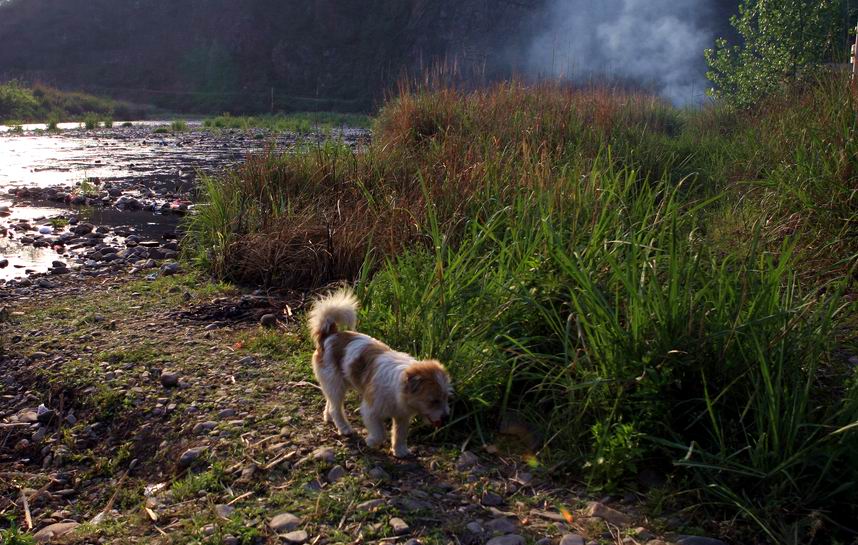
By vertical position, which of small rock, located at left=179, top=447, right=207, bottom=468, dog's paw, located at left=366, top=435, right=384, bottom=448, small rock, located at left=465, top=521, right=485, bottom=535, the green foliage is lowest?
the green foliage

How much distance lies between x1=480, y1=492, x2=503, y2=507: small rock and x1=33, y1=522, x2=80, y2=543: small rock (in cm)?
157

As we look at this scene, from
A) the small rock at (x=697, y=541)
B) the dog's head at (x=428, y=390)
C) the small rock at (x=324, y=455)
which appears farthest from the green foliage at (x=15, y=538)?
the small rock at (x=697, y=541)

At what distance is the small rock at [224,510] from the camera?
2732 millimetres

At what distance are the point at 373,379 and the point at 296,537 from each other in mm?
762

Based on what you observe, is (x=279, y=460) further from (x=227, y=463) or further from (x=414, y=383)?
(x=414, y=383)

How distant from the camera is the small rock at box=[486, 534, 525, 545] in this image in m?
2.51

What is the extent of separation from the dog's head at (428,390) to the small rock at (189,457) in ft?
3.20

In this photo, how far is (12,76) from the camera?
5100 centimetres

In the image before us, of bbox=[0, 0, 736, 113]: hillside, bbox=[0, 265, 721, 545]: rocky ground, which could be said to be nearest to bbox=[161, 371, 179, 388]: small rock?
bbox=[0, 265, 721, 545]: rocky ground

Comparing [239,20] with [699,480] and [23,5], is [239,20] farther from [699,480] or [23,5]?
[699,480]

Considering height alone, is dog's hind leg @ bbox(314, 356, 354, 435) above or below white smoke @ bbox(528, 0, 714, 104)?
below

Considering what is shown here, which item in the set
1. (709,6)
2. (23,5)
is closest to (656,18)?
(709,6)

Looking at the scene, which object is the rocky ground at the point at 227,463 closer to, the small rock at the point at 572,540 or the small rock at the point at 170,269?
the small rock at the point at 572,540

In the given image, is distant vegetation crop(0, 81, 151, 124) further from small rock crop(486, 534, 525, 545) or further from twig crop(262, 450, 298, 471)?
small rock crop(486, 534, 525, 545)
